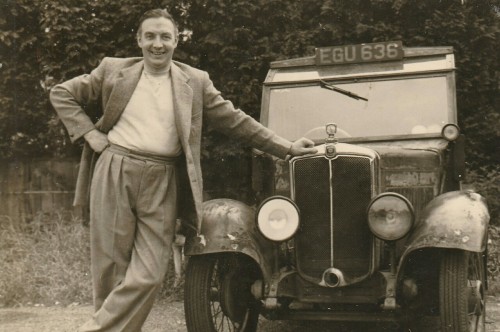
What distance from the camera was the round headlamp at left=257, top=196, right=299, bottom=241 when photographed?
3.84m

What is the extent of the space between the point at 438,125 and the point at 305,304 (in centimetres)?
151

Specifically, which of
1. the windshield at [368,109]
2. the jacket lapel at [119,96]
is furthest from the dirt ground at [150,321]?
the jacket lapel at [119,96]

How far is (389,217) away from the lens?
3.76 metres

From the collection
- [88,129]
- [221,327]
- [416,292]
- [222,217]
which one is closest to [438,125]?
[416,292]

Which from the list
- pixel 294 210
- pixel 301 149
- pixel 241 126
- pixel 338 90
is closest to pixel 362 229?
pixel 294 210

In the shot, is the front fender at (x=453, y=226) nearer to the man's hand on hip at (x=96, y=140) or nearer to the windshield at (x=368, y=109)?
the windshield at (x=368, y=109)

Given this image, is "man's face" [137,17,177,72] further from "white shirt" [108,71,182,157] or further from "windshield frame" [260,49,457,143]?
"windshield frame" [260,49,457,143]

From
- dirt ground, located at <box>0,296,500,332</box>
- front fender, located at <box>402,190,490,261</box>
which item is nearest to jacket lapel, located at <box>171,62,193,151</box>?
front fender, located at <box>402,190,490,261</box>

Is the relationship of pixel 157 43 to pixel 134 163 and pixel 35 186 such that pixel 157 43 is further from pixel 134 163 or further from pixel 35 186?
pixel 35 186

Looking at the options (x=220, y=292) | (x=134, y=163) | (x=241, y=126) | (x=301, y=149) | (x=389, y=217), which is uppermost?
(x=241, y=126)

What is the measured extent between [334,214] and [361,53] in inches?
61.2

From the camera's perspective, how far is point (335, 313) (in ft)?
12.9

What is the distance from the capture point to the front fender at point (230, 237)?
13.0 ft

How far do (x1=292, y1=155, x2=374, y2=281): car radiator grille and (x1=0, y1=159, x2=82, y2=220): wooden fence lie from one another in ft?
15.9
